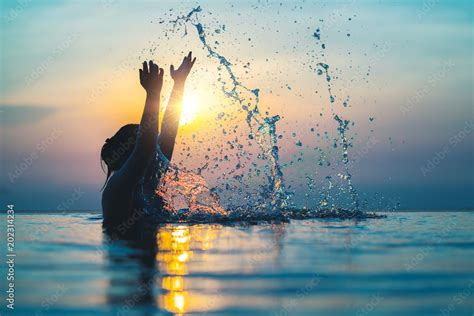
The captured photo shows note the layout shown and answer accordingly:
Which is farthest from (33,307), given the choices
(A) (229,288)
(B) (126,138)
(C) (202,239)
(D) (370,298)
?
(B) (126,138)

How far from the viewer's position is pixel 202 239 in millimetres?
7988

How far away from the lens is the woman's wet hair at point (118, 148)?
400 inches

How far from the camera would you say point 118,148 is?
1019cm

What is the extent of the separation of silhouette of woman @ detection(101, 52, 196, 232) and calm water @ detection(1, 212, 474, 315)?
3.77ft

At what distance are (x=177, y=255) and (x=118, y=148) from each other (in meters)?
4.30

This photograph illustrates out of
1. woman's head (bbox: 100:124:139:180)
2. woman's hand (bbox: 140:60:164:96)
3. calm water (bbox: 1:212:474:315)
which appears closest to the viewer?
calm water (bbox: 1:212:474:315)

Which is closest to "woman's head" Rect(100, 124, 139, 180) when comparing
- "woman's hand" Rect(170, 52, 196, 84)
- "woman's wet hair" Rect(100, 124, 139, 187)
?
"woman's wet hair" Rect(100, 124, 139, 187)

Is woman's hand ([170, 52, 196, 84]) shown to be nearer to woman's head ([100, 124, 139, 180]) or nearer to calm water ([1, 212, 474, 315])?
woman's head ([100, 124, 139, 180])

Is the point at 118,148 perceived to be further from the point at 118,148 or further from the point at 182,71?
the point at 182,71

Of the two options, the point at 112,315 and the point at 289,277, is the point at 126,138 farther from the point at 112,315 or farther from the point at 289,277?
the point at 112,315

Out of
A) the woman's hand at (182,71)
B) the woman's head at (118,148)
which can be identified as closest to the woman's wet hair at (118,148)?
the woman's head at (118,148)

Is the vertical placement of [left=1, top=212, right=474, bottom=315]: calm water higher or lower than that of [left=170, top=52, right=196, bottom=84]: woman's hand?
lower

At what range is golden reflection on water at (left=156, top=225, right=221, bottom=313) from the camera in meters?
4.14

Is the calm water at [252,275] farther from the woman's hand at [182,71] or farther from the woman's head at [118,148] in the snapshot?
the woman's hand at [182,71]
